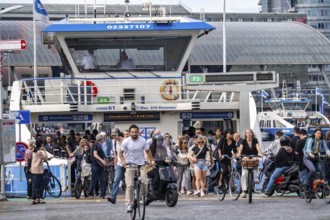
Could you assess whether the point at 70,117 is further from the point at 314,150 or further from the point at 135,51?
the point at 314,150

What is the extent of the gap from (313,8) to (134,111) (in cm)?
16392

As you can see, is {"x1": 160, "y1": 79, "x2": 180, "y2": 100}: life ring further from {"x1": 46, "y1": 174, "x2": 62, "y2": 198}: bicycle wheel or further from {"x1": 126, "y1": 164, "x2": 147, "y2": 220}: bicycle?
{"x1": 126, "y1": 164, "x2": 147, "y2": 220}: bicycle

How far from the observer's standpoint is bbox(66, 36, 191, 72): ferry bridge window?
121 feet

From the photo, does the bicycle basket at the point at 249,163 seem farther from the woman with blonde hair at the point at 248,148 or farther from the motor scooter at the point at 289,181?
the motor scooter at the point at 289,181

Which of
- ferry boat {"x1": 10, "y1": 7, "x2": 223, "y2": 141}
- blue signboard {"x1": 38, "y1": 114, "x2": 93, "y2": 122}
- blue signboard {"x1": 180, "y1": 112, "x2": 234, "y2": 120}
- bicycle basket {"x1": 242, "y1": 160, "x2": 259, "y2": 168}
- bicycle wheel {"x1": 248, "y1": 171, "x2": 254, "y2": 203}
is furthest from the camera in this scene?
blue signboard {"x1": 180, "y1": 112, "x2": 234, "y2": 120}

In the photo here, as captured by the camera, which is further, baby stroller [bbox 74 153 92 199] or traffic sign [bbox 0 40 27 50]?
baby stroller [bbox 74 153 92 199]

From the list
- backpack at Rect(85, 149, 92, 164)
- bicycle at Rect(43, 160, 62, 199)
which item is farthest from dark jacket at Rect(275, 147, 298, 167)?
bicycle at Rect(43, 160, 62, 199)

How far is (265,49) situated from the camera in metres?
137

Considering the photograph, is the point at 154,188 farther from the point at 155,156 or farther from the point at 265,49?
the point at 265,49

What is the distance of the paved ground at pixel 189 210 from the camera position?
23062 millimetres

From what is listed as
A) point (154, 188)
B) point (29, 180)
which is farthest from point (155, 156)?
point (29, 180)

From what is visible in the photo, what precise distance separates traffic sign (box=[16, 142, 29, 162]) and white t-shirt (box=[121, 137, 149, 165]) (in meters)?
11.2

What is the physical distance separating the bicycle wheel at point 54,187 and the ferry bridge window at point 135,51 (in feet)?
14.8

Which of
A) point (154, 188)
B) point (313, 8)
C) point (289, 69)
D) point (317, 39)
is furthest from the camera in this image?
point (313, 8)
